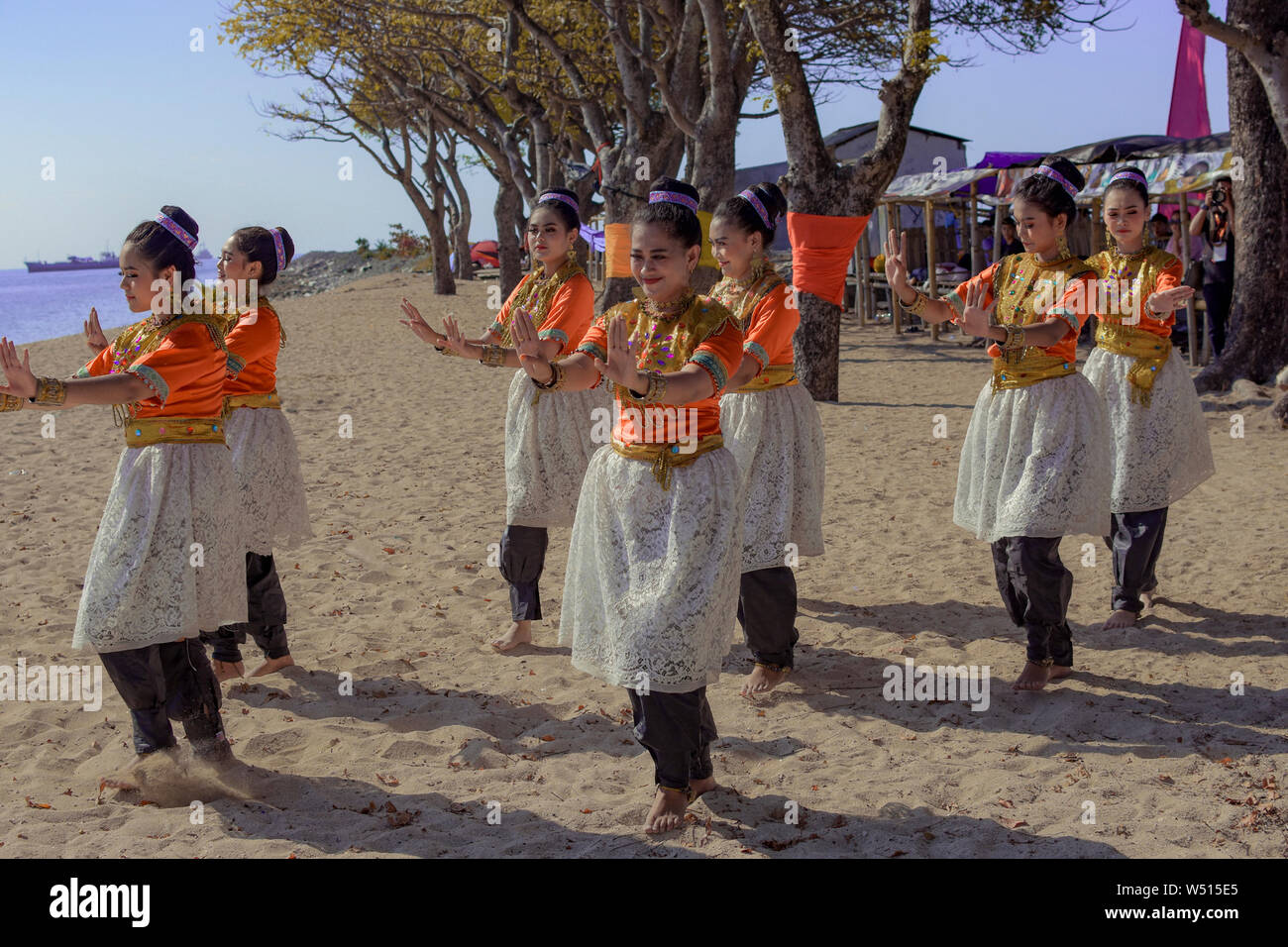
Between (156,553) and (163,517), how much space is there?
0.39ft

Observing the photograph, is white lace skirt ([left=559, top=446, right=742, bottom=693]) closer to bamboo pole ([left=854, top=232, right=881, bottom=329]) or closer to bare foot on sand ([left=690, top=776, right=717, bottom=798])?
bare foot on sand ([left=690, top=776, right=717, bottom=798])

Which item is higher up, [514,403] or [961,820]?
[514,403]

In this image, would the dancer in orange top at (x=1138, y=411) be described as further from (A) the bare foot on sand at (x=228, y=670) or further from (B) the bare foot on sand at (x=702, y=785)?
(A) the bare foot on sand at (x=228, y=670)

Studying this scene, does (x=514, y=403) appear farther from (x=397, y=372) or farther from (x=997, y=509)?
(x=397, y=372)

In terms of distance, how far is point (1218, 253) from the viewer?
532 inches

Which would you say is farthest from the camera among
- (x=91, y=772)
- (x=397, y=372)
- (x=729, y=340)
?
(x=397, y=372)

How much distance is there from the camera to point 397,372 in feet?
52.4

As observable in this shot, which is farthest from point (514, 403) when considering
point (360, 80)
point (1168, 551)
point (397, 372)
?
point (360, 80)

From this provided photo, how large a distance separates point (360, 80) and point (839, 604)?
82.0ft

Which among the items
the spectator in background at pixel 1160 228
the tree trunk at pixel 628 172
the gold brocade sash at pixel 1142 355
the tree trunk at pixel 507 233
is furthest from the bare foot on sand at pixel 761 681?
the tree trunk at pixel 507 233

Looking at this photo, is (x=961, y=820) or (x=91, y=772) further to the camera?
(x=91, y=772)

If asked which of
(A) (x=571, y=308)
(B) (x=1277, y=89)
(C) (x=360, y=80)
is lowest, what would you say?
(A) (x=571, y=308)

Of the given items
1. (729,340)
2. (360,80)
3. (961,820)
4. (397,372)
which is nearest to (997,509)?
(961,820)

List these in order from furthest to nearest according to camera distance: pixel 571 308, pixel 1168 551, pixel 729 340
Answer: pixel 1168 551 → pixel 571 308 → pixel 729 340
